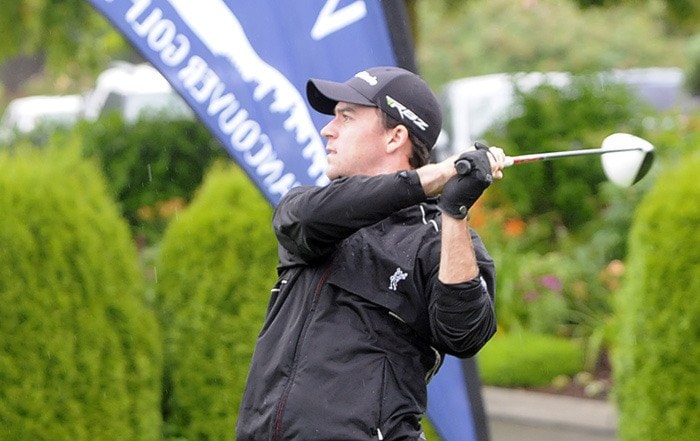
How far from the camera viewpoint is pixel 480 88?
47.2 feet

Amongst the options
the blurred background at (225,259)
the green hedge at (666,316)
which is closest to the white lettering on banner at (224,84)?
the blurred background at (225,259)

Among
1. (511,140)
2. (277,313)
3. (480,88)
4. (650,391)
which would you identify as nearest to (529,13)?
(480,88)

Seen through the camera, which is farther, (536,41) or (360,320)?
(536,41)

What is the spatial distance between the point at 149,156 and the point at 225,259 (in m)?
6.47

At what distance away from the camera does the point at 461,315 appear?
2.65 metres

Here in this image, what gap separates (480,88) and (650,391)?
32.7ft

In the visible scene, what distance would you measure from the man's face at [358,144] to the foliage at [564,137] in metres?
7.21

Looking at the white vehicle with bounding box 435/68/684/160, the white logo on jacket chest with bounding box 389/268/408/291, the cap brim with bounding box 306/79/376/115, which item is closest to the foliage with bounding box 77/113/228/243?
the white vehicle with bounding box 435/68/684/160

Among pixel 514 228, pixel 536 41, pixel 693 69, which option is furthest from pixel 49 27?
pixel 536 41

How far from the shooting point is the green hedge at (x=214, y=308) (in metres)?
4.94

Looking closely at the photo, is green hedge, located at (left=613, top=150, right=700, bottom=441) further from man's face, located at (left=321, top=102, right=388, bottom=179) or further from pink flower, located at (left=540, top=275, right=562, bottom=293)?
pink flower, located at (left=540, top=275, right=562, bottom=293)

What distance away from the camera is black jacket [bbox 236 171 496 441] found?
2682 millimetres

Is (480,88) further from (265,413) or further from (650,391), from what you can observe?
(265,413)

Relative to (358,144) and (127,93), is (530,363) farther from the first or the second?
(127,93)
